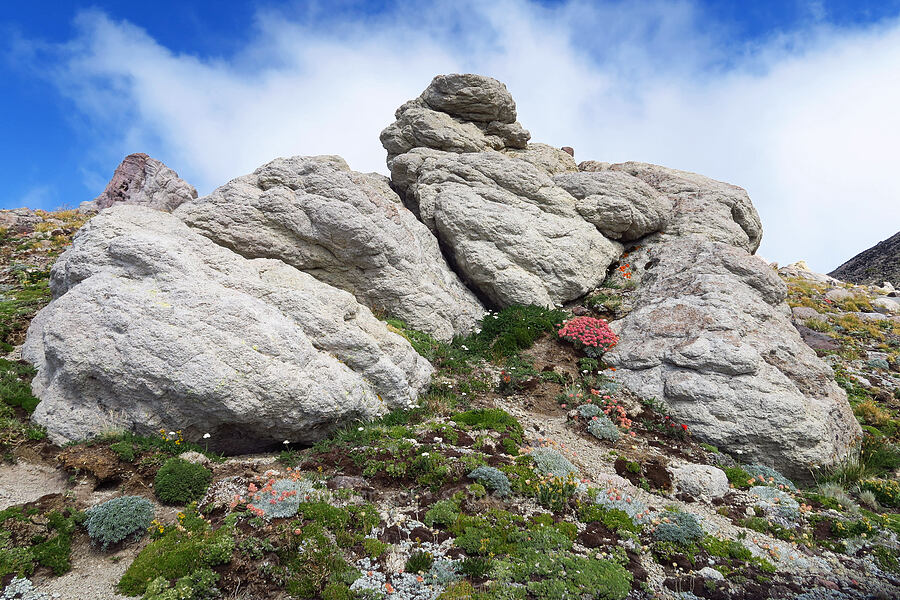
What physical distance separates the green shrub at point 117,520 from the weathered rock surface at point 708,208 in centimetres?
2191

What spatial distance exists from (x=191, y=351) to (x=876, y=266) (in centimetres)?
5976

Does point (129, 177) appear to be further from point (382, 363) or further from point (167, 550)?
point (167, 550)

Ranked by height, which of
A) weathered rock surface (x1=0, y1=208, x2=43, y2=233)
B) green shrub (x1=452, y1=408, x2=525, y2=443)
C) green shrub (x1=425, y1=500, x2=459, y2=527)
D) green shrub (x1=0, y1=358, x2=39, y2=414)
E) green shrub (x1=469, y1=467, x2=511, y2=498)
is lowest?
green shrub (x1=425, y1=500, x2=459, y2=527)

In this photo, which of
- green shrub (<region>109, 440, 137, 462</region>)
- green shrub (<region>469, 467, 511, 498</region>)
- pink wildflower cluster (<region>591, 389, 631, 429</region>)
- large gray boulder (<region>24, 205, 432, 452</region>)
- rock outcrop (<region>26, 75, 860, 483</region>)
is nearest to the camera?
green shrub (<region>109, 440, 137, 462</region>)

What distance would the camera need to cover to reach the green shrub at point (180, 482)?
7.33 meters

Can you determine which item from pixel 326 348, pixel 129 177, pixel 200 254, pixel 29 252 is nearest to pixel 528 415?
pixel 326 348

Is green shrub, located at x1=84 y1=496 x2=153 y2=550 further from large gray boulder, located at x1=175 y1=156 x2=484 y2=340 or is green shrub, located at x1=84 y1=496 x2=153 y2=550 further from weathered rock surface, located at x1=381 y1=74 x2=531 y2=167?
weathered rock surface, located at x1=381 y1=74 x2=531 y2=167

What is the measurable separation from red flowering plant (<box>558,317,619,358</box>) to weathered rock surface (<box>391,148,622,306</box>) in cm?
224

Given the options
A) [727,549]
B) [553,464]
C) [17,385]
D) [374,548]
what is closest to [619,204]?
[553,464]

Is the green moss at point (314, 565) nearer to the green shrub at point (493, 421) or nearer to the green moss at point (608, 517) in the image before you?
the green moss at point (608, 517)

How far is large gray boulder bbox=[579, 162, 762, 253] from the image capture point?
20078mm

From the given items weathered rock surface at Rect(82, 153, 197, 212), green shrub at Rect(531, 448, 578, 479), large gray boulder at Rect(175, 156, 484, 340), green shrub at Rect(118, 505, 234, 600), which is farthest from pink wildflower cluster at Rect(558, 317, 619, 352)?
weathered rock surface at Rect(82, 153, 197, 212)

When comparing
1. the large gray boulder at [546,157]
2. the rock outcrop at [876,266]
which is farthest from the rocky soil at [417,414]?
the rock outcrop at [876,266]

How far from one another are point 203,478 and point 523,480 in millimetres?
6069
